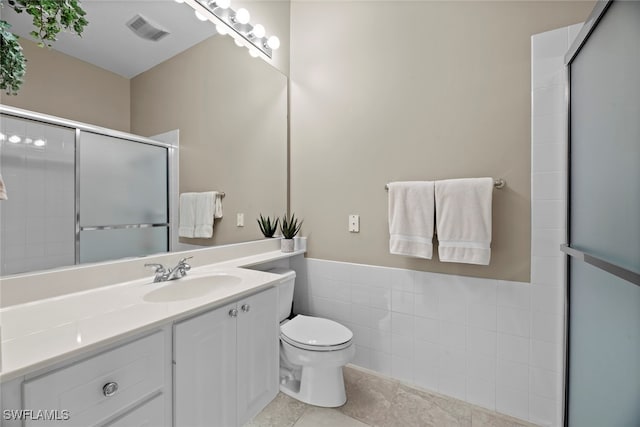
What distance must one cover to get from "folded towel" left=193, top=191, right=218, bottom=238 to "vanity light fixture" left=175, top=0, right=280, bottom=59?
0.95m

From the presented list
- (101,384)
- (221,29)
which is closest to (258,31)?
(221,29)

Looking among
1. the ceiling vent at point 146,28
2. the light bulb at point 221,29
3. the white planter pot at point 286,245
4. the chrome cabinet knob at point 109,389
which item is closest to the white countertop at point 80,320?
the chrome cabinet knob at point 109,389

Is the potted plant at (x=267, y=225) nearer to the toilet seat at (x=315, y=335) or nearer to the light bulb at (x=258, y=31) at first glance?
the toilet seat at (x=315, y=335)

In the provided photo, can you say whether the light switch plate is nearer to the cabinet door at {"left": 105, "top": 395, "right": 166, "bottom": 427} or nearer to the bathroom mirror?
the bathroom mirror

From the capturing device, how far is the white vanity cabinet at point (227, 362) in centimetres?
93

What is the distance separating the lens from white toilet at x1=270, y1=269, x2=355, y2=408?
4.74 ft

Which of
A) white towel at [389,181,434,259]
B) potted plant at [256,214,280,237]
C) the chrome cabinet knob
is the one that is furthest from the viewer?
potted plant at [256,214,280,237]

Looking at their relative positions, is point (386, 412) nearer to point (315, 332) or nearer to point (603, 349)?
point (315, 332)

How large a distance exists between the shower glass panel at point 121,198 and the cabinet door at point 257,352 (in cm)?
56

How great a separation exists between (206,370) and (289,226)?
1.14 meters

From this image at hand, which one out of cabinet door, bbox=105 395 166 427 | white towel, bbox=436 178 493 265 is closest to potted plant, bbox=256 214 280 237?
white towel, bbox=436 178 493 265

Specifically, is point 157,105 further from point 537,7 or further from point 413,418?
point 413,418

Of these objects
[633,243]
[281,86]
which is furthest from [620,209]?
[281,86]

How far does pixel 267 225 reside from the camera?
1.98 meters
